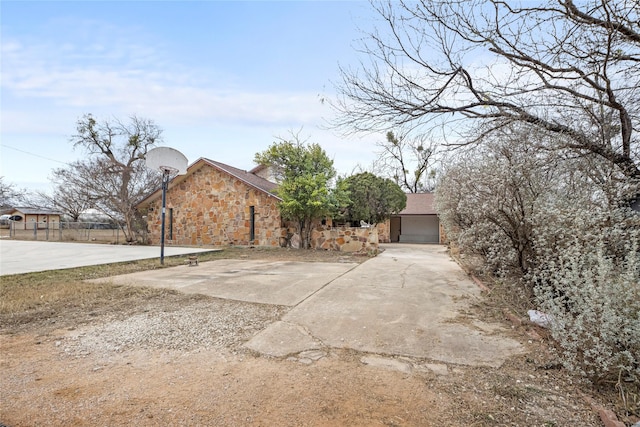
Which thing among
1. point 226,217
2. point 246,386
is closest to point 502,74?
point 246,386

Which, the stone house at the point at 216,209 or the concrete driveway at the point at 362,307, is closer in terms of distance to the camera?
the concrete driveway at the point at 362,307

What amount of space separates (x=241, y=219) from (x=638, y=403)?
48.7 ft

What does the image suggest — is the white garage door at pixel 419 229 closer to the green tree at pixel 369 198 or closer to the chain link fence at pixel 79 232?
the green tree at pixel 369 198

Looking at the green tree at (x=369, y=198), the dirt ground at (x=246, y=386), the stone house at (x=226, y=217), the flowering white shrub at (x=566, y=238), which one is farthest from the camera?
the green tree at (x=369, y=198)

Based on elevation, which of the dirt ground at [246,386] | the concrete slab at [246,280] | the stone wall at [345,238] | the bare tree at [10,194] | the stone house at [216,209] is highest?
the bare tree at [10,194]

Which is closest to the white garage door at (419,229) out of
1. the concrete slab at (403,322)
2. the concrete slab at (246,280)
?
the concrete slab at (246,280)

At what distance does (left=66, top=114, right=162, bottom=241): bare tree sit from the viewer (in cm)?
1989

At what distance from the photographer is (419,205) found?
23375 millimetres

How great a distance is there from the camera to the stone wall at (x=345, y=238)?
46.1 feet

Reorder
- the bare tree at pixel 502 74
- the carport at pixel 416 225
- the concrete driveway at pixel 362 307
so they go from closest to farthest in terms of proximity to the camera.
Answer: the concrete driveway at pixel 362 307 < the bare tree at pixel 502 74 < the carport at pixel 416 225

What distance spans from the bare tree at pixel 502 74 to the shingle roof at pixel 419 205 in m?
17.3

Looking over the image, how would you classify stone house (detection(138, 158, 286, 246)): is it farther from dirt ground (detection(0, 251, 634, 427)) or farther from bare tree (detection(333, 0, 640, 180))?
dirt ground (detection(0, 251, 634, 427))

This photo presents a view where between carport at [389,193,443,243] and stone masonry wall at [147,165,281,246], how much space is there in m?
11.3

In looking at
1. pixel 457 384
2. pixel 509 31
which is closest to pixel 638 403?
pixel 457 384
